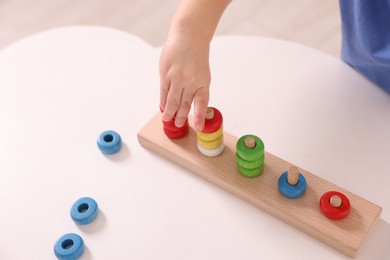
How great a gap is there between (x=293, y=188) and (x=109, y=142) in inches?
10.9

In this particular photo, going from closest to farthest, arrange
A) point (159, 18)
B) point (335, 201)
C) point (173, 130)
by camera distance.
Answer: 1. point (335, 201)
2. point (173, 130)
3. point (159, 18)

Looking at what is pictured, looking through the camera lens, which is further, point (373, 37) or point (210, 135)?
point (373, 37)

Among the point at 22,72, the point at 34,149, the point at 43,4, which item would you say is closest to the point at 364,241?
the point at 34,149

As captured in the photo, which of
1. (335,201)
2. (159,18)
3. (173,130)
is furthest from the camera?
(159,18)

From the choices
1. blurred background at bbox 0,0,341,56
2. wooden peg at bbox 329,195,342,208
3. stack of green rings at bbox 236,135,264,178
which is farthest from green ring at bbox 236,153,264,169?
blurred background at bbox 0,0,341,56

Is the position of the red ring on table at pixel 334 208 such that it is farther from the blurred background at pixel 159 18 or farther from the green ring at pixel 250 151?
the blurred background at pixel 159 18

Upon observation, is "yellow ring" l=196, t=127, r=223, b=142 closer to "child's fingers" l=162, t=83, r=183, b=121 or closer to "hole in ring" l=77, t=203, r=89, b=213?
"child's fingers" l=162, t=83, r=183, b=121

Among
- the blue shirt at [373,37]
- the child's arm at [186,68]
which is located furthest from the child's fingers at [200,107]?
the blue shirt at [373,37]

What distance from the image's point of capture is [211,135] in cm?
70

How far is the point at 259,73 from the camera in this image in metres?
0.84

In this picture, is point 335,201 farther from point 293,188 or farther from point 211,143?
point 211,143

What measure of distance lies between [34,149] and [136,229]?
22cm

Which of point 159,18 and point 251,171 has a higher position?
point 251,171

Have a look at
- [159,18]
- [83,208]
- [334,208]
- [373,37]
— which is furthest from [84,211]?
[159,18]
